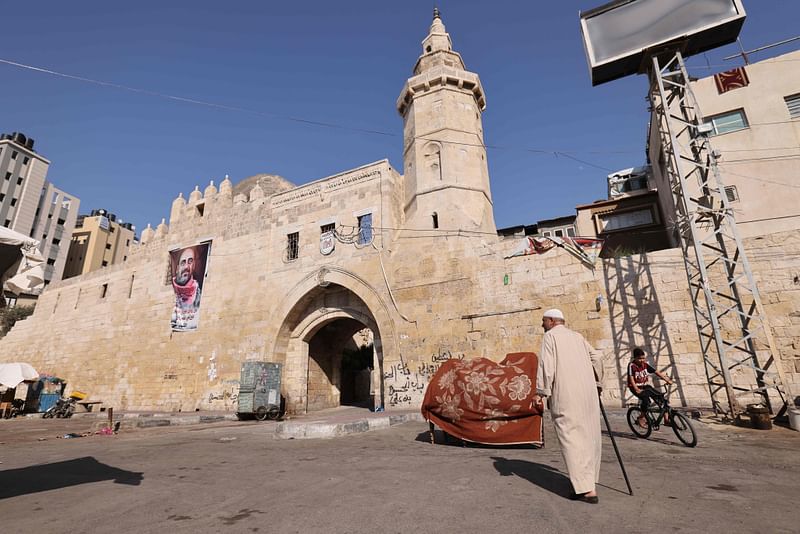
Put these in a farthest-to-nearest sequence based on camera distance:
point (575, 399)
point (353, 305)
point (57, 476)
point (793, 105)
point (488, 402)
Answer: point (353, 305) < point (793, 105) < point (488, 402) < point (57, 476) < point (575, 399)

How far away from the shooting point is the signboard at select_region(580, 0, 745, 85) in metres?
11.0

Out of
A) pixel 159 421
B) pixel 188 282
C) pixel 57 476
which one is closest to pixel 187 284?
pixel 188 282

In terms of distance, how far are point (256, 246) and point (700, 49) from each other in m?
17.9

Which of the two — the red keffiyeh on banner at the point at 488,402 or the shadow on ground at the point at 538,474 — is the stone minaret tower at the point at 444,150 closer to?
the red keffiyeh on banner at the point at 488,402

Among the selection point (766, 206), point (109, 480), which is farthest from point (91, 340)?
point (766, 206)

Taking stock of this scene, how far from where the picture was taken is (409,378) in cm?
1362

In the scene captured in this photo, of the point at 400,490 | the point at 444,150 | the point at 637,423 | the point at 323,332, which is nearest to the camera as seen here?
the point at 400,490

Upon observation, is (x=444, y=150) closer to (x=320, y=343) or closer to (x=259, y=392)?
(x=320, y=343)

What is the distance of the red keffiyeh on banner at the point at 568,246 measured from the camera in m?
12.1

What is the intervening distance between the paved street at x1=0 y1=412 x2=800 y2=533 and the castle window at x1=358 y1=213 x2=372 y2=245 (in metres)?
10.0

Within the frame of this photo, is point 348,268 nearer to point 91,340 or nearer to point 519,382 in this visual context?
point 519,382

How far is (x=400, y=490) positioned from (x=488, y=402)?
2920 millimetres

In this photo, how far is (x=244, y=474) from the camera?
4820 mm

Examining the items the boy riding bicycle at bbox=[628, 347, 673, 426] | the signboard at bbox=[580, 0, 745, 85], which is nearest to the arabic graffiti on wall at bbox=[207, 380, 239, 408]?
the boy riding bicycle at bbox=[628, 347, 673, 426]
